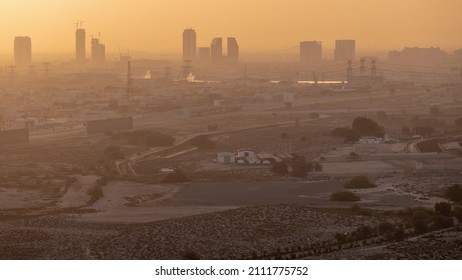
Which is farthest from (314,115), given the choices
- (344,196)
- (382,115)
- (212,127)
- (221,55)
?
(221,55)

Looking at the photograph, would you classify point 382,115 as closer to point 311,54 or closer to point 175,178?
point 175,178

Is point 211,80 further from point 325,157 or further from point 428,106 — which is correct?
point 325,157

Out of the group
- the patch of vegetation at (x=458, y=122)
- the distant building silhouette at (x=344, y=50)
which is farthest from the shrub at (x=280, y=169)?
the distant building silhouette at (x=344, y=50)

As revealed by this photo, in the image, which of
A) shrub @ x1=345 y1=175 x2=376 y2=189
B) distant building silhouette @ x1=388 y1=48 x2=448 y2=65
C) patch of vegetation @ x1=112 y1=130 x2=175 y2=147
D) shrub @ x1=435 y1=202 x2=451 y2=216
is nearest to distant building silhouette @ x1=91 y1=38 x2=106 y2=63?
distant building silhouette @ x1=388 y1=48 x2=448 y2=65

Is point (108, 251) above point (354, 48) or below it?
below

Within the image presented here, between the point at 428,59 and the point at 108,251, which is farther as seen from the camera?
the point at 428,59

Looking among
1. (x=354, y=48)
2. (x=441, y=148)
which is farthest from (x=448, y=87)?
(x=441, y=148)
